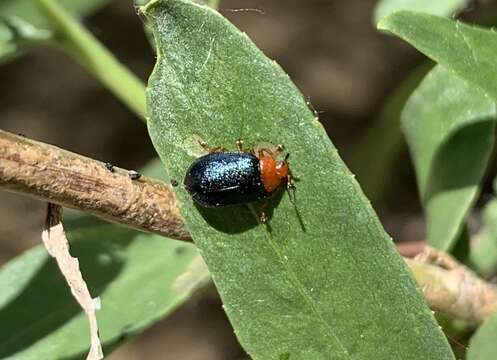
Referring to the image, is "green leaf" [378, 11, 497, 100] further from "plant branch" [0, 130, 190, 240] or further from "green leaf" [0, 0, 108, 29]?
"green leaf" [0, 0, 108, 29]

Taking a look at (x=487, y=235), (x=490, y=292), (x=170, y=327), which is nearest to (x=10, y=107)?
(x=170, y=327)

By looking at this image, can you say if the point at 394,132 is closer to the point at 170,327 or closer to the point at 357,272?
the point at 170,327

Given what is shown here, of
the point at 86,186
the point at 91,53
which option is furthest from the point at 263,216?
the point at 91,53

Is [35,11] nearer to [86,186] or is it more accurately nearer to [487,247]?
[487,247]

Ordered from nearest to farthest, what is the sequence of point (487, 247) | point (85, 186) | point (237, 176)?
point (85, 186) < point (237, 176) < point (487, 247)

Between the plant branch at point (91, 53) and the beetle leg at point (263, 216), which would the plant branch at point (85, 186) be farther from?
the plant branch at point (91, 53)

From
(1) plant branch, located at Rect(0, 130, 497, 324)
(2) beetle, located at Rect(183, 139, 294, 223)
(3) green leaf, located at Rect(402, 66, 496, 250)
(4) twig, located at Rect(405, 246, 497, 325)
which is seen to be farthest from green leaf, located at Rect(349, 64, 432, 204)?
(1) plant branch, located at Rect(0, 130, 497, 324)
